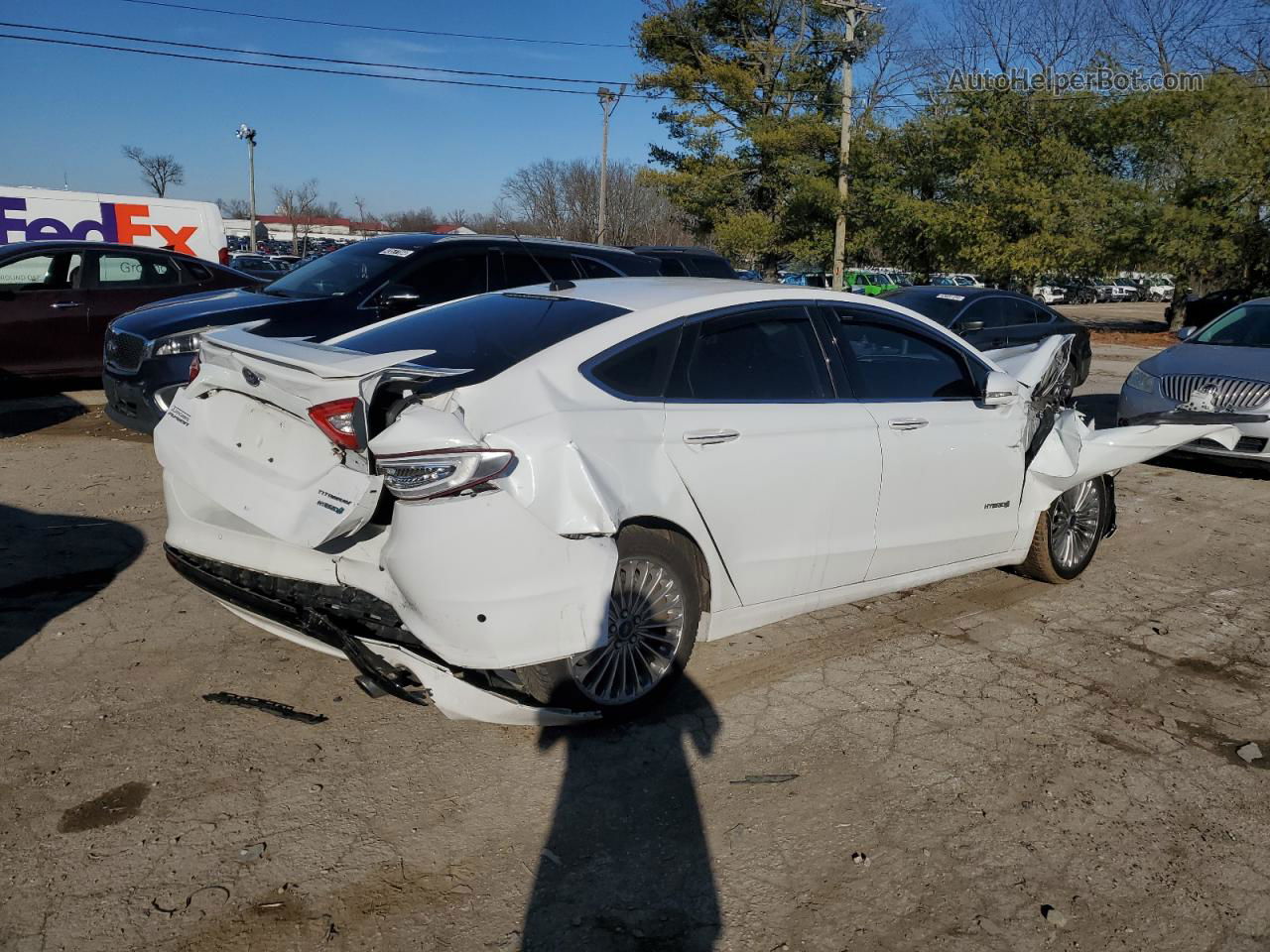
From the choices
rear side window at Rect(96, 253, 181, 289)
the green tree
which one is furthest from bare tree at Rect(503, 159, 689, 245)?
rear side window at Rect(96, 253, 181, 289)

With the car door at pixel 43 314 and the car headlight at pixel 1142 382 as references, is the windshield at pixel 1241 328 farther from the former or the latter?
the car door at pixel 43 314

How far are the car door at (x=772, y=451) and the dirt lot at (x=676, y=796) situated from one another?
22.9 inches

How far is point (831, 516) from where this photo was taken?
4.24m

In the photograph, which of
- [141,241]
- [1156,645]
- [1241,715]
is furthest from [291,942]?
[141,241]

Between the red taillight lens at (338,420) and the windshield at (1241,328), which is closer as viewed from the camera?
the red taillight lens at (338,420)

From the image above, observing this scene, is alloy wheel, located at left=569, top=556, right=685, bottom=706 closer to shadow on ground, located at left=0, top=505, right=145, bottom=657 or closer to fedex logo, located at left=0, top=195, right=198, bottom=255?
shadow on ground, located at left=0, top=505, right=145, bottom=657

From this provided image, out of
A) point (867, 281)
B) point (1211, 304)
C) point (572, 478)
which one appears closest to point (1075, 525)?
point (572, 478)

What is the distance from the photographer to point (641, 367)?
3.78m

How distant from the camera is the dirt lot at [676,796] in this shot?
273cm

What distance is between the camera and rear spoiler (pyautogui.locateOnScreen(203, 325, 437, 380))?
331cm

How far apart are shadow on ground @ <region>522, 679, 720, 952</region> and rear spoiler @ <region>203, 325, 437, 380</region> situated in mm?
1506

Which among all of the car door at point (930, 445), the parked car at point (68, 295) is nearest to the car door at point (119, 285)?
the parked car at point (68, 295)

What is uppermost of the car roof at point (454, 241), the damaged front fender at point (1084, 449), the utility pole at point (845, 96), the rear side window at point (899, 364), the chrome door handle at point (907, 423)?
the utility pole at point (845, 96)

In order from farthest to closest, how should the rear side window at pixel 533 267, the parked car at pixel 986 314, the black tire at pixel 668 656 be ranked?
the parked car at pixel 986 314 < the rear side window at pixel 533 267 < the black tire at pixel 668 656
